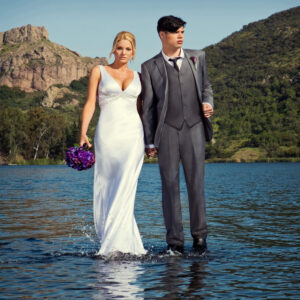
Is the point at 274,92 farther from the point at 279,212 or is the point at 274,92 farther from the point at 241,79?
the point at 279,212

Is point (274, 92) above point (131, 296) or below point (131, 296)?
above

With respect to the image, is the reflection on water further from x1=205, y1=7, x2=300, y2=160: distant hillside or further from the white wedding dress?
x1=205, y1=7, x2=300, y2=160: distant hillside

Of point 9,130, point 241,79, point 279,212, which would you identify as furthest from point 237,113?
point 279,212

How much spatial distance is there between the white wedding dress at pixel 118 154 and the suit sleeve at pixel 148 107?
0.09m

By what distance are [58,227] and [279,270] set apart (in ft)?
22.1

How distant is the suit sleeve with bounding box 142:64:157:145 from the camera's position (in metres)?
8.10

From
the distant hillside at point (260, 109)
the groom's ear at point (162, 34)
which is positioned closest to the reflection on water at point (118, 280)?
the groom's ear at point (162, 34)

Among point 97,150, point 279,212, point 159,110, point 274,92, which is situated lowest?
point 279,212

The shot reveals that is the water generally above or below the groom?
below

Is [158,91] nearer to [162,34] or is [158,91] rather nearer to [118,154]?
[162,34]

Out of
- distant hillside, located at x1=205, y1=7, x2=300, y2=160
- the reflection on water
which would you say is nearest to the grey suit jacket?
the reflection on water

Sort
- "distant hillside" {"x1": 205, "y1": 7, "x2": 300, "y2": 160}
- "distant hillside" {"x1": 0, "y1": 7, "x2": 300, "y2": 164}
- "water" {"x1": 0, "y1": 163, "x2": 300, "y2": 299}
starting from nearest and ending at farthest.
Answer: "water" {"x1": 0, "y1": 163, "x2": 300, "y2": 299}, "distant hillside" {"x1": 0, "y1": 7, "x2": 300, "y2": 164}, "distant hillside" {"x1": 205, "y1": 7, "x2": 300, "y2": 160}

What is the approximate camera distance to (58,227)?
1305 cm

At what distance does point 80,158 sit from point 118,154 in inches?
22.9
